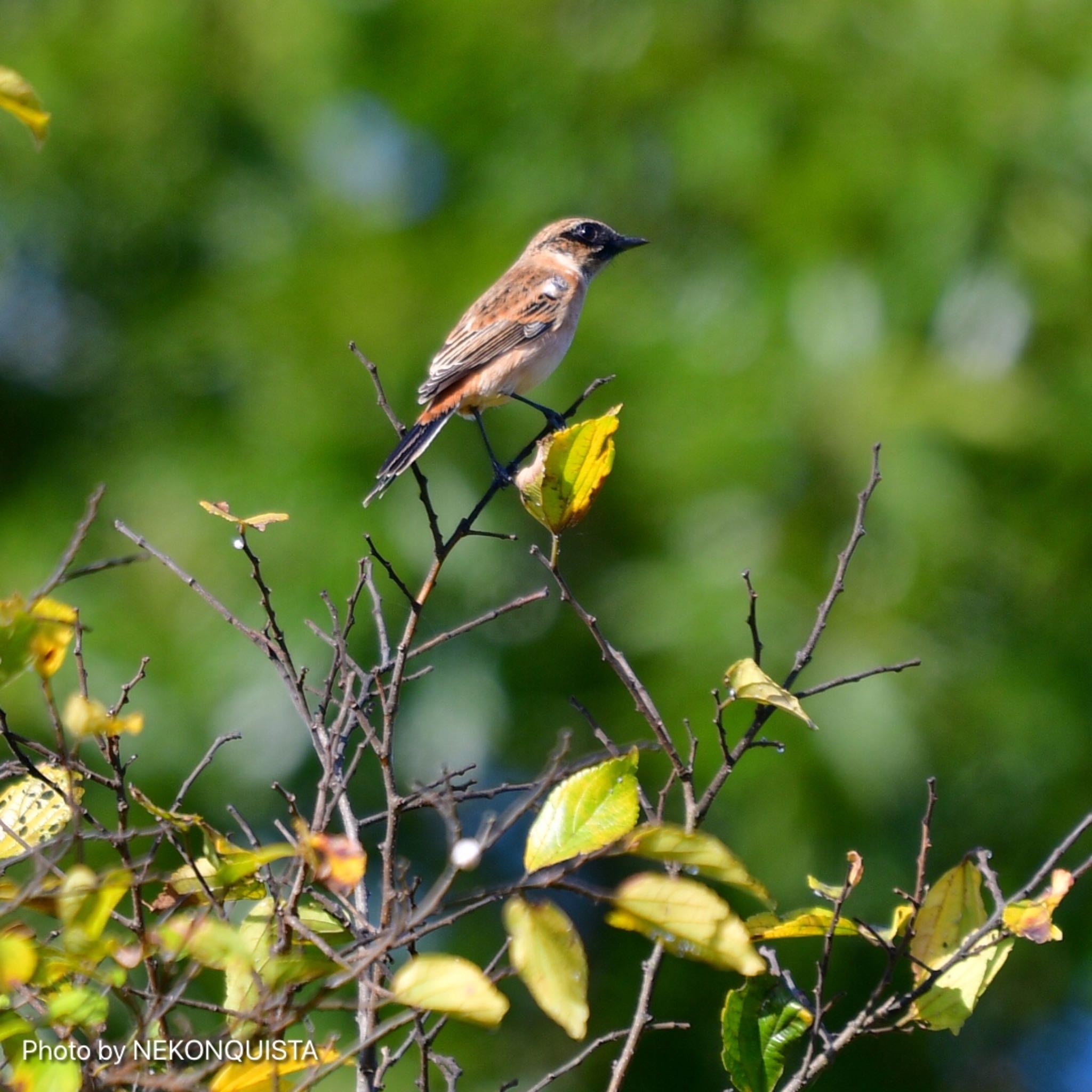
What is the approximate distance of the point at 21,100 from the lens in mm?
1609

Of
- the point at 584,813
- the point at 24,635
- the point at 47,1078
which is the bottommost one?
the point at 47,1078

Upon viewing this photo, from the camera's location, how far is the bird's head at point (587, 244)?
5121mm

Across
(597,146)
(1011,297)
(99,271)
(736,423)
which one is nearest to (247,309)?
(99,271)

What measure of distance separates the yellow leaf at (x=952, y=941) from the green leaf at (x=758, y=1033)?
0.61 feet

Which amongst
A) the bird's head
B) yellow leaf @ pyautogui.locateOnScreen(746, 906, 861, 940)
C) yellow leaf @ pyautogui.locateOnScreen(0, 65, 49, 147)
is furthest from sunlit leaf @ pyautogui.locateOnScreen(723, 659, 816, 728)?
the bird's head

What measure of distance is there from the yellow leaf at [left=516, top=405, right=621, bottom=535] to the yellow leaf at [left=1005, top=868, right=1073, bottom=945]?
87 centimetres

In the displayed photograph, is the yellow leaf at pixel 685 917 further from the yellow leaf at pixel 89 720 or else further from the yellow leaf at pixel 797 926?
the yellow leaf at pixel 89 720

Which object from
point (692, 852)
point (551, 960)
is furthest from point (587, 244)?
point (551, 960)

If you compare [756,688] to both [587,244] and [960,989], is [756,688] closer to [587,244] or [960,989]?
[960,989]

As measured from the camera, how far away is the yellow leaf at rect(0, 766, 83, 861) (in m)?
1.99

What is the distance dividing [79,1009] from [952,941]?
1.27 metres

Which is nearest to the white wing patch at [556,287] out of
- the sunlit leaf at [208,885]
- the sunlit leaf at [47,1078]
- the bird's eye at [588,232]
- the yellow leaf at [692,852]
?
the bird's eye at [588,232]

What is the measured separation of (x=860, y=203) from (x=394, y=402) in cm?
285

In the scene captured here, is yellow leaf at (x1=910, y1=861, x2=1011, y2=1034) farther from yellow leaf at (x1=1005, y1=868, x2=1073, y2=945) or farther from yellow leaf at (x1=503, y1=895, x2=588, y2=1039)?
yellow leaf at (x1=503, y1=895, x2=588, y2=1039)
